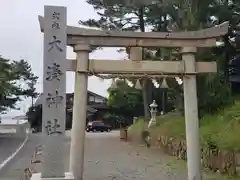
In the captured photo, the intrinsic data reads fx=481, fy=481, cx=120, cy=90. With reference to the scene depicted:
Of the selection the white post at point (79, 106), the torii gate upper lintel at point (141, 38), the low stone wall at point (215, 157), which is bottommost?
the low stone wall at point (215, 157)

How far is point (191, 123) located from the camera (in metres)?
12.0

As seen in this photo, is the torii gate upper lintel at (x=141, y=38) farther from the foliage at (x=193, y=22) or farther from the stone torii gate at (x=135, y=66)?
the foliage at (x=193, y=22)

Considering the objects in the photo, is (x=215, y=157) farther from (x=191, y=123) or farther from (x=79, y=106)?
(x=79, y=106)

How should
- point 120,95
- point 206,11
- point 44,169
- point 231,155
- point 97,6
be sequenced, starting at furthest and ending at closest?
1. point 120,95
2. point 97,6
3. point 206,11
4. point 231,155
5. point 44,169

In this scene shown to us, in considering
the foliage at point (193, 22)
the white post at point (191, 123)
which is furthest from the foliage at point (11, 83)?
the white post at point (191, 123)

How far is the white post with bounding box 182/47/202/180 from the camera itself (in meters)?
12.0

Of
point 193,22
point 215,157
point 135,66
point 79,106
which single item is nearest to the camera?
point 79,106

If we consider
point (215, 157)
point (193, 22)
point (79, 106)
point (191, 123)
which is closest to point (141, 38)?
point (79, 106)

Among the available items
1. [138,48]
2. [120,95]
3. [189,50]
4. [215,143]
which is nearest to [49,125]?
[138,48]

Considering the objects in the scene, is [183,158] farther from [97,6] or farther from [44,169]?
[97,6]

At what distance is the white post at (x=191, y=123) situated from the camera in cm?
1200

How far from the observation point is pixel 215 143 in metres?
15.3

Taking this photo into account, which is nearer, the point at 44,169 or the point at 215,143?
the point at 44,169

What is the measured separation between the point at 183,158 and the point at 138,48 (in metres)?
8.30
